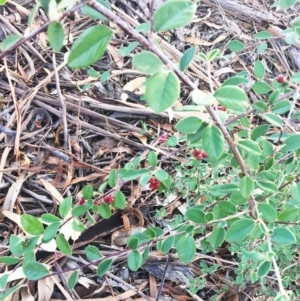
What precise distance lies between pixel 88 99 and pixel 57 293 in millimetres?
621

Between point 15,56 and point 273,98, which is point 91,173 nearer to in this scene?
point 15,56

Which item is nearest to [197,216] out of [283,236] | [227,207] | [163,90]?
[227,207]

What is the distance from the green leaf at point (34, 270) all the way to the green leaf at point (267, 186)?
0.41 m

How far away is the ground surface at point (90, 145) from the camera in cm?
121

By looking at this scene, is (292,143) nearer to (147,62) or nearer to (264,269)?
(264,269)

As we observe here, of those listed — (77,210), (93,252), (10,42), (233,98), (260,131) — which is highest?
(10,42)

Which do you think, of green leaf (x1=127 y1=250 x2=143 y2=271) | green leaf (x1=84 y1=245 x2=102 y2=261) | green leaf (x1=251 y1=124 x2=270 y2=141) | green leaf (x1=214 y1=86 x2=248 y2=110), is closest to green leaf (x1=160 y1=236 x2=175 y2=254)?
green leaf (x1=127 y1=250 x2=143 y2=271)

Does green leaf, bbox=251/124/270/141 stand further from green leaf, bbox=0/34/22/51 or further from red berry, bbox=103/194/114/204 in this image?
green leaf, bbox=0/34/22/51

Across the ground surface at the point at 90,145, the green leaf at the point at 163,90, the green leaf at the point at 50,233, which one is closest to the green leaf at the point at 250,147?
the green leaf at the point at 163,90

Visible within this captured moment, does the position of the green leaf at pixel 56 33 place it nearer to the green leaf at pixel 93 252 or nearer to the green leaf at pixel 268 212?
the green leaf at pixel 268 212

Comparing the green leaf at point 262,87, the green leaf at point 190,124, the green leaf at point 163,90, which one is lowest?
the green leaf at point 262,87

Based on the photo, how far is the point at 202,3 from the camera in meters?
1.94

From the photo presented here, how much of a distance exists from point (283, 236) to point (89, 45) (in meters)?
0.45

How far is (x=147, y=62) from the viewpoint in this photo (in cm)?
50
